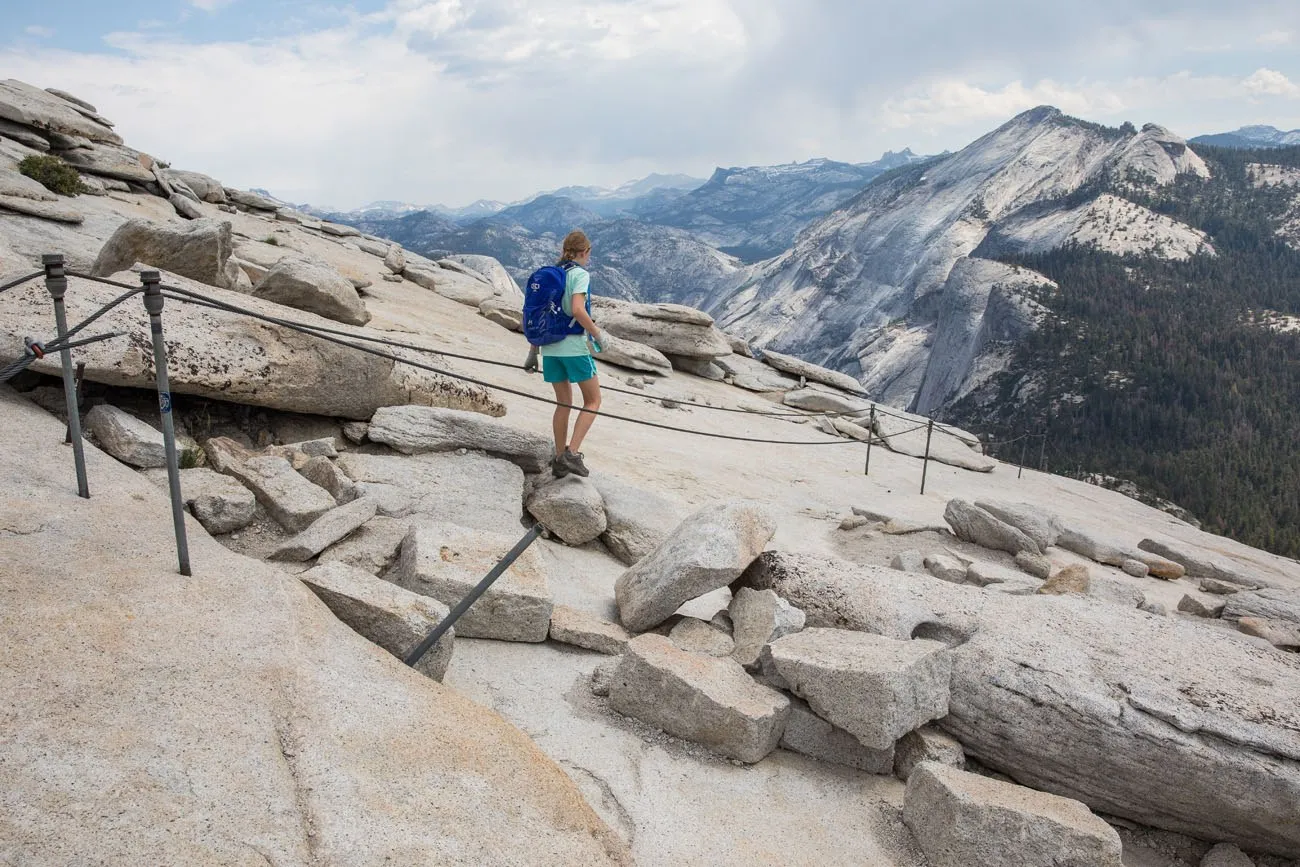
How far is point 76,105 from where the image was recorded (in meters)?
27.2

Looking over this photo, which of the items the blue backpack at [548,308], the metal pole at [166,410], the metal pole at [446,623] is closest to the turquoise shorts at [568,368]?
the blue backpack at [548,308]

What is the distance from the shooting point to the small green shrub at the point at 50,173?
642 inches

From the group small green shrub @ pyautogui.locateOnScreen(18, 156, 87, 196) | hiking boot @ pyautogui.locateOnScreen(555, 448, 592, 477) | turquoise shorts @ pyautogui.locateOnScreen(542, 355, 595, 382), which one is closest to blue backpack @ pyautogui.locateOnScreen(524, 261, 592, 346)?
turquoise shorts @ pyautogui.locateOnScreen(542, 355, 595, 382)

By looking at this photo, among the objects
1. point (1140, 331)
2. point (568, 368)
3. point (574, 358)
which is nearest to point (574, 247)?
point (574, 358)

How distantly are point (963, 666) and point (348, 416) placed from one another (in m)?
6.47

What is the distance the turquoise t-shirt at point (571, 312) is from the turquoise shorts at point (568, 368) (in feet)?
0.19

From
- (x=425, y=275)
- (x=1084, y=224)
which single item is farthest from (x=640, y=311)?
(x=1084, y=224)

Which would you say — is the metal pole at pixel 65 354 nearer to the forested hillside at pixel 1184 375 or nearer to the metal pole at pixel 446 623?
the metal pole at pixel 446 623

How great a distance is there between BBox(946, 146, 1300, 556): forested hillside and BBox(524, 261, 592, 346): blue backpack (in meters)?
72.8

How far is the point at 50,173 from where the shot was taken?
16609mm

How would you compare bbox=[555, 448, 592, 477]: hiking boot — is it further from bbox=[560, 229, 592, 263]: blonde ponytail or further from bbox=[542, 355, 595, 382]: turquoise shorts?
bbox=[560, 229, 592, 263]: blonde ponytail

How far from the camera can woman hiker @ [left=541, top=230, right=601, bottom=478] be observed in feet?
24.4

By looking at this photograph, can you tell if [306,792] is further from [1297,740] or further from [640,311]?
[640,311]

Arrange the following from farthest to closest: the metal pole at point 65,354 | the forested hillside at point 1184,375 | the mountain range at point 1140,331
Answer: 1. the mountain range at point 1140,331
2. the forested hillside at point 1184,375
3. the metal pole at point 65,354
